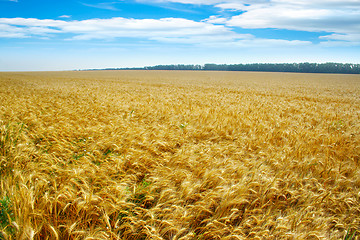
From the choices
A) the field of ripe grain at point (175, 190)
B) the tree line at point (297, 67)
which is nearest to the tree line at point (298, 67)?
the tree line at point (297, 67)

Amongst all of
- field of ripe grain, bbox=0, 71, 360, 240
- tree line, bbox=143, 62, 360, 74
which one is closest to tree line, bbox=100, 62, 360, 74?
tree line, bbox=143, 62, 360, 74

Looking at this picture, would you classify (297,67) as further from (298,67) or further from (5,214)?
(5,214)

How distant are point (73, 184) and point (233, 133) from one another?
4635mm

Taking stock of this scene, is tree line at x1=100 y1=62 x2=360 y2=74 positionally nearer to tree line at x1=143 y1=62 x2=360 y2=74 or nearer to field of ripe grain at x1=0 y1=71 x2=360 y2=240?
tree line at x1=143 y1=62 x2=360 y2=74

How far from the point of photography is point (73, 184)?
3.04 meters

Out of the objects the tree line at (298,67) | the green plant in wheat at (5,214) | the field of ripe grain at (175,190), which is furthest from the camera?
the tree line at (298,67)

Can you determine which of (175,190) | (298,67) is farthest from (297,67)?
(175,190)

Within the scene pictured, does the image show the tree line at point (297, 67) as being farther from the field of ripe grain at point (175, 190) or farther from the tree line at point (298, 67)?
the field of ripe grain at point (175, 190)

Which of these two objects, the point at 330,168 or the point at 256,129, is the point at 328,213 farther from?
the point at 256,129

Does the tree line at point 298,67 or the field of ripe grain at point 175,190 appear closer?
the field of ripe grain at point 175,190

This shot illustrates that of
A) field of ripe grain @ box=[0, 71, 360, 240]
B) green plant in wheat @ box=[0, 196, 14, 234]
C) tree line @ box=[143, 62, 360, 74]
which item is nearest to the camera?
green plant in wheat @ box=[0, 196, 14, 234]

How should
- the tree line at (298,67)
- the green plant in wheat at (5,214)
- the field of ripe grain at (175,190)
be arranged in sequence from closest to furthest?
the green plant in wheat at (5,214) → the field of ripe grain at (175,190) → the tree line at (298,67)

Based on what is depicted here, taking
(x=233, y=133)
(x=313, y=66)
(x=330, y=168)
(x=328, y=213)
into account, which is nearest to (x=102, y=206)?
(x=328, y=213)

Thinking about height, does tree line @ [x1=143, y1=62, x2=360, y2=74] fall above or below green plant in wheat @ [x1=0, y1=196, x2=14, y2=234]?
above
